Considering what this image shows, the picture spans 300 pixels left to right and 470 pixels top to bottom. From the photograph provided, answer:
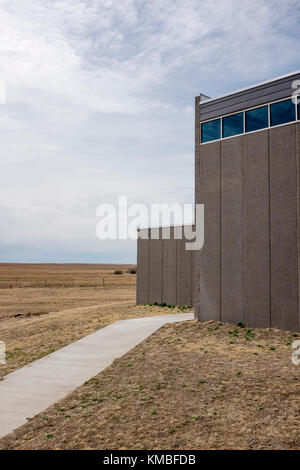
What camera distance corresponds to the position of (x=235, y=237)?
17.5 meters

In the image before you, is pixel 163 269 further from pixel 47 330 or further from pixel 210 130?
pixel 210 130

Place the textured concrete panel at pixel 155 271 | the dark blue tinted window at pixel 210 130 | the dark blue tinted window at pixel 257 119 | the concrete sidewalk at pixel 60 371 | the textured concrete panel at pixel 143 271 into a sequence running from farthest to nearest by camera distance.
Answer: the textured concrete panel at pixel 143 271, the textured concrete panel at pixel 155 271, the dark blue tinted window at pixel 210 130, the dark blue tinted window at pixel 257 119, the concrete sidewalk at pixel 60 371

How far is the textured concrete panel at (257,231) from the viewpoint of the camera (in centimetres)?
1638

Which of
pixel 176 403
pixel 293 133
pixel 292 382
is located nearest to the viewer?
pixel 176 403

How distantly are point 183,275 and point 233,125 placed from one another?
969cm

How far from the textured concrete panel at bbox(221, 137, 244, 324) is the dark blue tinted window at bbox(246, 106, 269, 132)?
0.63 meters

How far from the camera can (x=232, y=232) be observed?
17594mm

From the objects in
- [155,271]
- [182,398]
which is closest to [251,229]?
[182,398]

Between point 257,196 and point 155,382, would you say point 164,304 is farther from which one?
point 155,382

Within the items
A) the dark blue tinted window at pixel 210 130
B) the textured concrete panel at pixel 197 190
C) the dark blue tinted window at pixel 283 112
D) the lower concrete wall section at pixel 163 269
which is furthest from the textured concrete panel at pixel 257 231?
the lower concrete wall section at pixel 163 269

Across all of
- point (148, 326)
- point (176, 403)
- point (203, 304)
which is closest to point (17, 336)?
point (148, 326)

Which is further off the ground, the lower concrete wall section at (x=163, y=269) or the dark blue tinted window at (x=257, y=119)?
the dark blue tinted window at (x=257, y=119)

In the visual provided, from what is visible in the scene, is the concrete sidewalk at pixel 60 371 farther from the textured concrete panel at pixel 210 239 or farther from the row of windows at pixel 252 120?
the row of windows at pixel 252 120
